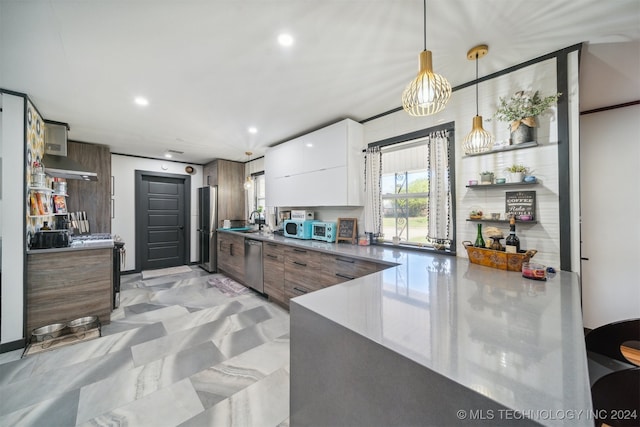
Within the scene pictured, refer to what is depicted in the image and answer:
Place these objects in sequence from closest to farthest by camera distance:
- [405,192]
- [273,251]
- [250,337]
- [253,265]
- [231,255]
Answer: [250,337]
[405,192]
[273,251]
[253,265]
[231,255]

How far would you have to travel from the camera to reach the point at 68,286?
258cm

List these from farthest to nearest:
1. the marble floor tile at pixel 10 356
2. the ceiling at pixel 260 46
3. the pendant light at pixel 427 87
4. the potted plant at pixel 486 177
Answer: the marble floor tile at pixel 10 356
the potted plant at pixel 486 177
the ceiling at pixel 260 46
the pendant light at pixel 427 87

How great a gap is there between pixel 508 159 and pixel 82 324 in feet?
14.9

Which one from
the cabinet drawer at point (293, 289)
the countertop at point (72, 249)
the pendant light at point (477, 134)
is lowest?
the cabinet drawer at point (293, 289)

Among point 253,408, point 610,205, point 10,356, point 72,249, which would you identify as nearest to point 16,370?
point 10,356

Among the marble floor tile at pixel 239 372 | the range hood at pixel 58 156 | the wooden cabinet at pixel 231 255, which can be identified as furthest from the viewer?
the wooden cabinet at pixel 231 255

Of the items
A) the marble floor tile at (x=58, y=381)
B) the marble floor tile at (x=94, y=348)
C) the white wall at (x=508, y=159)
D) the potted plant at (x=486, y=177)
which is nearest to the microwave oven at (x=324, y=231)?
the white wall at (x=508, y=159)

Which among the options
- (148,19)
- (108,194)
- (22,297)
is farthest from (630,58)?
(108,194)

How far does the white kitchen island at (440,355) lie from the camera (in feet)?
1.85

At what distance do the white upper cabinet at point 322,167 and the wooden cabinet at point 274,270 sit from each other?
2.53 ft

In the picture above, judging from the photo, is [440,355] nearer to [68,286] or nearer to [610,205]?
[610,205]

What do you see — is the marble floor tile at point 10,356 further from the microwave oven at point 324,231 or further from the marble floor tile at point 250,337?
the microwave oven at point 324,231

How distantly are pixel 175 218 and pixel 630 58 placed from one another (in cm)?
699

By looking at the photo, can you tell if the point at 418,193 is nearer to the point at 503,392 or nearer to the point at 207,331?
the point at 503,392
